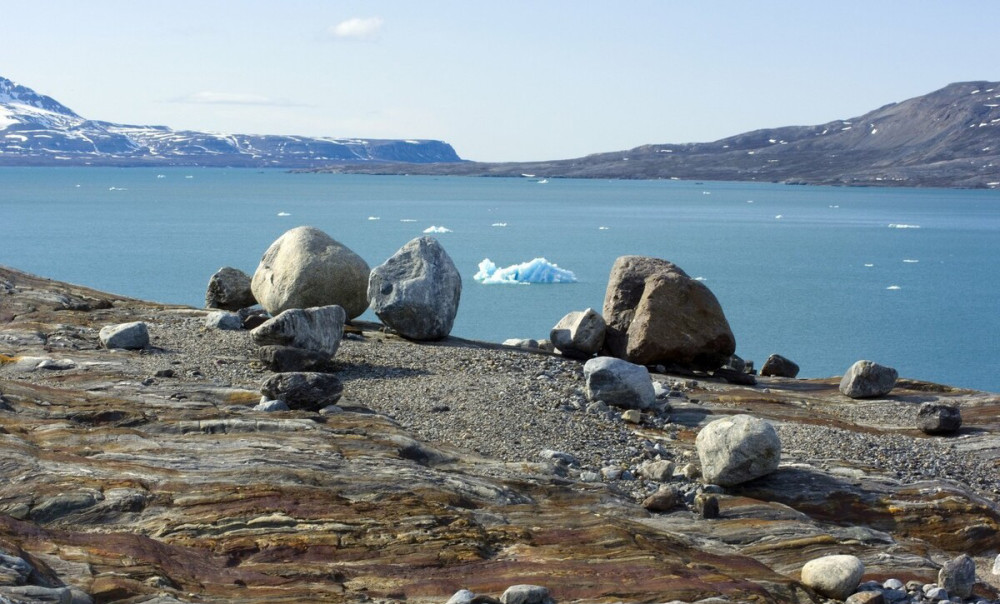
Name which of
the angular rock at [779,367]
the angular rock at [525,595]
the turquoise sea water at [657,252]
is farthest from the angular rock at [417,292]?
the turquoise sea water at [657,252]

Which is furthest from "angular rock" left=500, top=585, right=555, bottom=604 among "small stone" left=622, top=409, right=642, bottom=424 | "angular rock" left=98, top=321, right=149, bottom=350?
"angular rock" left=98, top=321, right=149, bottom=350

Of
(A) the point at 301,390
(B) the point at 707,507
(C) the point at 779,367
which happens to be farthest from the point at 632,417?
(C) the point at 779,367

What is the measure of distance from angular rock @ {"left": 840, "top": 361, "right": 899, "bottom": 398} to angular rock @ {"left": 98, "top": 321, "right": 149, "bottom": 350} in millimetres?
10425

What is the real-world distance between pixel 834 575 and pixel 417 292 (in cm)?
923

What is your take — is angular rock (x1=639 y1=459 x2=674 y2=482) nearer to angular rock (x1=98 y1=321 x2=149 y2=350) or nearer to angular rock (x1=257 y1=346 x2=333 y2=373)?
angular rock (x1=257 y1=346 x2=333 y2=373)

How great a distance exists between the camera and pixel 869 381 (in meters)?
15.8

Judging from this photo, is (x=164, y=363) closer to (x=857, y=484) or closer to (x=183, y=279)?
(x=857, y=484)

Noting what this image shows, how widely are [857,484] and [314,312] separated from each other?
7292mm

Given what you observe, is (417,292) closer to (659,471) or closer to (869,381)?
(659,471)

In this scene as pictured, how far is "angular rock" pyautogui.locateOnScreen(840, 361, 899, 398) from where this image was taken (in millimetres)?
15766

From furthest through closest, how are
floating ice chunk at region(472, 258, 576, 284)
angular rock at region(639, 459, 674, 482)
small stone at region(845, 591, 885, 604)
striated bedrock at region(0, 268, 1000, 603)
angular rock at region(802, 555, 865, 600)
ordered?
1. floating ice chunk at region(472, 258, 576, 284)
2. angular rock at region(639, 459, 674, 482)
3. angular rock at region(802, 555, 865, 600)
4. small stone at region(845, 591, 885, 604)
5. striated bedrock at region(0, 268, 1000, 603)

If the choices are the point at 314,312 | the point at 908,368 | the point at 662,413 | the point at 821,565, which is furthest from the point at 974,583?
the point at 908,368

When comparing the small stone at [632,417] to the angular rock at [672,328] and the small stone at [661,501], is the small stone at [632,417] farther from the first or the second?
the angular rock at [672,328]

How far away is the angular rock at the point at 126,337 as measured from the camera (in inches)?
542
